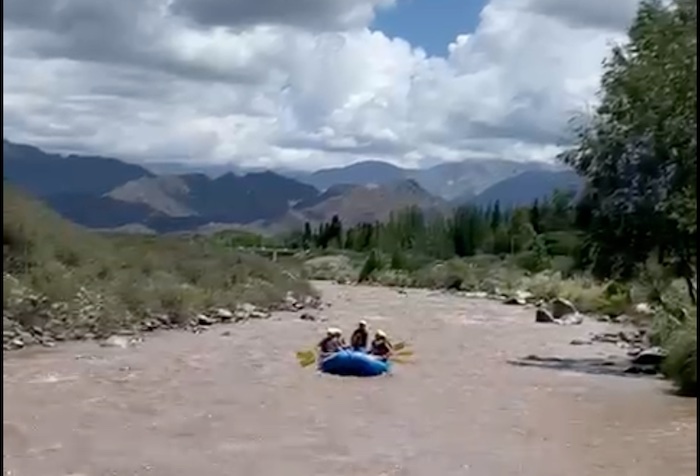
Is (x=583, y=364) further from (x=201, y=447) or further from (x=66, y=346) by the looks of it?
(x=201, y=447)

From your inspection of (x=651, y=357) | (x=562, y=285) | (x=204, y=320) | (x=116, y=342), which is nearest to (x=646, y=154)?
(x=651, y=357)

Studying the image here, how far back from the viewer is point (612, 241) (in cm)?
2570

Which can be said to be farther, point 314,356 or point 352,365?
point 314,356

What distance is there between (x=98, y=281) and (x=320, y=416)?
62.2 ft

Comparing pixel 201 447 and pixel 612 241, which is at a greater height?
pixel 612 241

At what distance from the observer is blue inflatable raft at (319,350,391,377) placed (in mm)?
24672

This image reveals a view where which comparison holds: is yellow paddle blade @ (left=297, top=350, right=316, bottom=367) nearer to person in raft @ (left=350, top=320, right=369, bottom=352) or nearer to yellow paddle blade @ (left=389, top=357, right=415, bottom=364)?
person in raft @ (left=350, top=320, right=369, bottom=352)

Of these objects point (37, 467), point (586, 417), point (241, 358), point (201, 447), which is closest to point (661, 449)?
point (586, 417)

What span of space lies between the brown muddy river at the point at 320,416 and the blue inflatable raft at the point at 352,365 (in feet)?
1.01

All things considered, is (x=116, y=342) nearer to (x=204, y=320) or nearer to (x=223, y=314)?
(x=204, y=320)

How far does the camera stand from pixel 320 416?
1972 cm

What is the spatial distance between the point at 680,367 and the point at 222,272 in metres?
27.0

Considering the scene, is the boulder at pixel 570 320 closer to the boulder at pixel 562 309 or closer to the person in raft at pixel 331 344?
the boulder at pixel 562 309

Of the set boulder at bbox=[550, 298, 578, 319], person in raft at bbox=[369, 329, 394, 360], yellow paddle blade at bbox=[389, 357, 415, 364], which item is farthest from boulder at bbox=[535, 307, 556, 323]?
person in raft at bbox=[369, 329, 394, 360]
